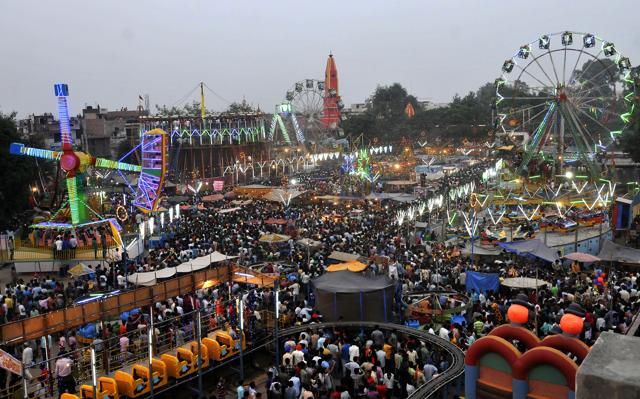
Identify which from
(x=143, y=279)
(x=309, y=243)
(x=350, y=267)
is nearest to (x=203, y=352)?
(x=350, y=267)

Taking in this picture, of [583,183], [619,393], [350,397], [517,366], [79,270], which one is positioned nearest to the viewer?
[619,393]

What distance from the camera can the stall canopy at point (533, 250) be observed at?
17.3m

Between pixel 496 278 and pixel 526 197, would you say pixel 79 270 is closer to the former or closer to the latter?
pixel 496 278

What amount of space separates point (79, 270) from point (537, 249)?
47.4ft

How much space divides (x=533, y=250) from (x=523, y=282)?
3.50 meters

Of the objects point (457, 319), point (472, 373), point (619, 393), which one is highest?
point (619, 393)

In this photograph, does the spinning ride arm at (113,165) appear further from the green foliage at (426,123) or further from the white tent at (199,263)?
the green foliage at (426,123)

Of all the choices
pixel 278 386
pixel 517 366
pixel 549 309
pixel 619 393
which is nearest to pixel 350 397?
pixel 278 386

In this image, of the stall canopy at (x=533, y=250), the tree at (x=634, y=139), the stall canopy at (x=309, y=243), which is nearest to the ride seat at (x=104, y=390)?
the stall canopy at (x=309, y=243)

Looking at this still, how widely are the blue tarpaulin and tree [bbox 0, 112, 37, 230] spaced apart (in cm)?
2151

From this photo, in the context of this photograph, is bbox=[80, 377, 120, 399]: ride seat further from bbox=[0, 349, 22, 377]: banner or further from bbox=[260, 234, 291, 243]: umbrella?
bbox=[260, 234, 291, 243]: umbrella

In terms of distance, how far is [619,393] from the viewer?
2543 millimetres

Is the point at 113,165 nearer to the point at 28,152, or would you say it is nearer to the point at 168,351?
the point at 28,152

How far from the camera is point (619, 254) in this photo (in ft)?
54.2
